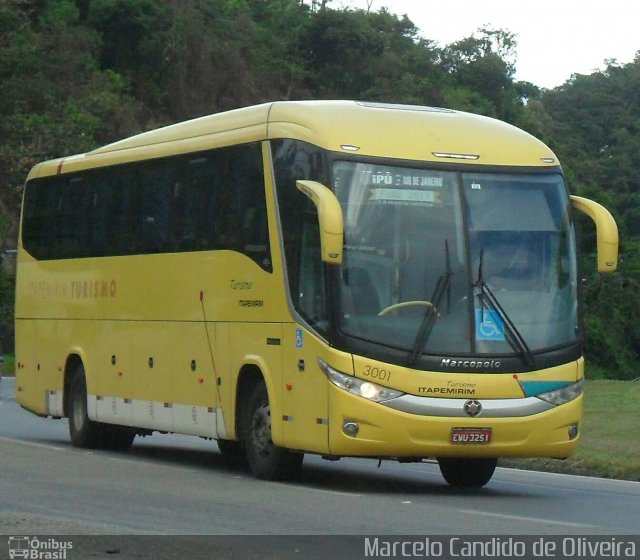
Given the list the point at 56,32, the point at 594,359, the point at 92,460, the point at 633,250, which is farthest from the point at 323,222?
the point at 633,250

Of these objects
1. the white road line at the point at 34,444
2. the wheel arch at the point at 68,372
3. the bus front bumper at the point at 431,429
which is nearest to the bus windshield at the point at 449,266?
the bus front bumper at the point at 431,429

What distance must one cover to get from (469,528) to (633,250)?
63765 millimetres

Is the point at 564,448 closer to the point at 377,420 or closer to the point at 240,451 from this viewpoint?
the point at 377,420

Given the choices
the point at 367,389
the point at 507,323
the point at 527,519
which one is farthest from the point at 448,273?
the point at 527,519

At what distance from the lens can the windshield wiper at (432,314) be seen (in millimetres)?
14508

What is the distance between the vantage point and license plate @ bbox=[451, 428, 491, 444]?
571 inches

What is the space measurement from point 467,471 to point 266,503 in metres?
3.44

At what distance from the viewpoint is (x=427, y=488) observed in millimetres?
15922

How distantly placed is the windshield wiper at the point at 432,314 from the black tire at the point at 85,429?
7170 millimetres

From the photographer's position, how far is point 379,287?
14.6 meters

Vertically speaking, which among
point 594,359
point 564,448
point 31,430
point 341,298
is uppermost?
point 341,298
